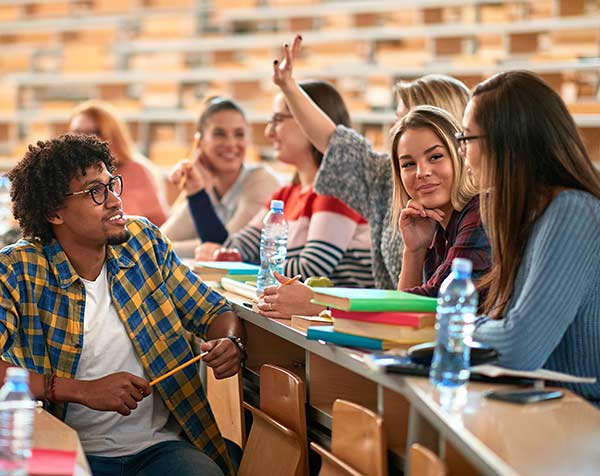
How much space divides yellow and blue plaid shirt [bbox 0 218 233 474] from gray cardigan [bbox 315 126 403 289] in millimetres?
758

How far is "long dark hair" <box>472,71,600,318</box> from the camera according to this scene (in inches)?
73.0

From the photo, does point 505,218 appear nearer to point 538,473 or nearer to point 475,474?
point 475,474

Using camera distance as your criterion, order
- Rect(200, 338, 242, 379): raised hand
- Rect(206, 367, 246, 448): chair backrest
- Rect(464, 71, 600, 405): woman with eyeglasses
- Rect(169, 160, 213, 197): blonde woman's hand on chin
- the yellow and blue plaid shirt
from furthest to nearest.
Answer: Rect(169, 160, 213, 197): blonde woman's hand on chin
Rect(206, 367, 246, 448): chair backrest
Rect(200, 338, 242, 379): raised hand
the yellow and blue plaid shirt
Rect(464, 71, 600, 405): woman with eyeglasses

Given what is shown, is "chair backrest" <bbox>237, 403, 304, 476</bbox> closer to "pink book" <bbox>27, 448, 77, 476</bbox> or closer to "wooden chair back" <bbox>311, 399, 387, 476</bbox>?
"wooden chair back" <bbox>311, 399, 387, 476</bbox>

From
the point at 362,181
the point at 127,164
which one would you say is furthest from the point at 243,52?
the point at 362,181

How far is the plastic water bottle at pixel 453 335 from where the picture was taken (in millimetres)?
1654

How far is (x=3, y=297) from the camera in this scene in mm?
2166

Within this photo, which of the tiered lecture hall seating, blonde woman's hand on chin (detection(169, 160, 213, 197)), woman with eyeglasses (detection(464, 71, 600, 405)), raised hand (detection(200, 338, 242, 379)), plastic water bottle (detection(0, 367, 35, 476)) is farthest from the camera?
the tiered lecture hall seating

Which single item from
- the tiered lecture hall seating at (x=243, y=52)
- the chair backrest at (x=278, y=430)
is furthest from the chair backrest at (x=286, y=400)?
the tiered lecture hall seating at (x=243, y=52)

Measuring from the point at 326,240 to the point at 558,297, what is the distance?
5.54ft

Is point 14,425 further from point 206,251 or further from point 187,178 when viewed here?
point 187,178

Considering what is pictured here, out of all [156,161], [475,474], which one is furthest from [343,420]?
[156,161]

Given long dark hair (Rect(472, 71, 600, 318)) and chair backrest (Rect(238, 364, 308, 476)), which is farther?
chair backrest (Rect(238, 364, 308, 476))

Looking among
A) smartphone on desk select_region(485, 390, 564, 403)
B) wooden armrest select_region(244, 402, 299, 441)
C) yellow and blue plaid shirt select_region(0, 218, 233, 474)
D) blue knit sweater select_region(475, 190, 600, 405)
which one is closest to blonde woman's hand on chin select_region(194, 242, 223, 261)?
yellow and blue plaid shirt select_region(0, 218, 233, 474)
